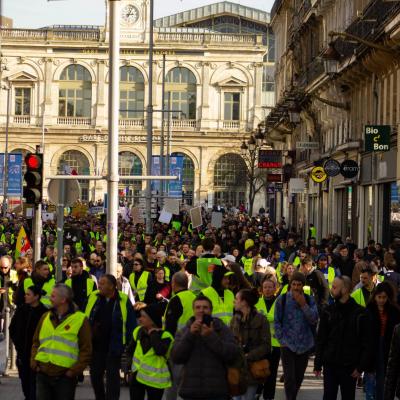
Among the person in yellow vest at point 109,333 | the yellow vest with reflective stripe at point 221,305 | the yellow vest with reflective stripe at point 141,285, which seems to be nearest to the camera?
the person in yellow vest at point 109,333

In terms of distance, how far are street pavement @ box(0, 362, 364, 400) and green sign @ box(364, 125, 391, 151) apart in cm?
1471

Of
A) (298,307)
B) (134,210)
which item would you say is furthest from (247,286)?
(134,210)

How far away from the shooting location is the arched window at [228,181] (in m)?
95.8

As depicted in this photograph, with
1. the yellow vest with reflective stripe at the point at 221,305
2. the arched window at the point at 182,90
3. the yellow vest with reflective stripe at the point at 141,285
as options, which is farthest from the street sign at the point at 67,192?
the arched window at the point at 182,90

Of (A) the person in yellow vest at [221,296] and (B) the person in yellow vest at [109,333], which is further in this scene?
(A) the person in yellow vest at [221,296]

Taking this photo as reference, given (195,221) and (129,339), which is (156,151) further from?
(129,339)

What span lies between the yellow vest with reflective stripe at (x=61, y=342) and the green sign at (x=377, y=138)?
19989mm

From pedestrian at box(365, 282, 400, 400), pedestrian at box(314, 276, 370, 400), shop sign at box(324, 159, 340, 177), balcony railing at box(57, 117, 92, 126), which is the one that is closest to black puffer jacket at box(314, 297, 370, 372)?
pedestrian at box(314, 276, 370, 400)

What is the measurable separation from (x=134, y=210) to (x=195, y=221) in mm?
6893

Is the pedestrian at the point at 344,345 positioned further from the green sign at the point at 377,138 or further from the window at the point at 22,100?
the window at the point at 22,100

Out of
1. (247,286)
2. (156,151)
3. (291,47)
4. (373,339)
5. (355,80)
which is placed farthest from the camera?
(156,151)

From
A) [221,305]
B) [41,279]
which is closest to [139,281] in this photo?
[41,279]

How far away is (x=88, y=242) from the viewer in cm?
3102

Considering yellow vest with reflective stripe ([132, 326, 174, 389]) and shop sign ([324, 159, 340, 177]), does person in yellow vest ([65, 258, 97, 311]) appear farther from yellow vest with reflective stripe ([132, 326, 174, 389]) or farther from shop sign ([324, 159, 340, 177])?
shop sign ([324, 159, 340, 177])
